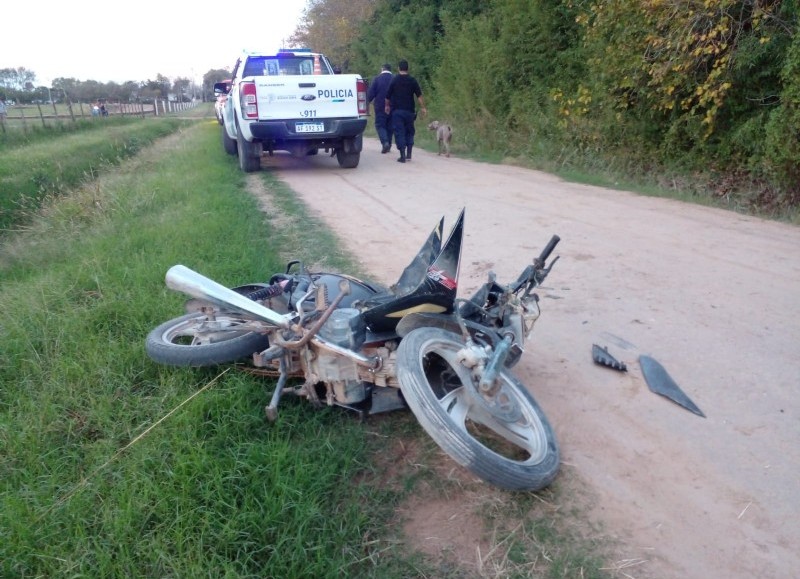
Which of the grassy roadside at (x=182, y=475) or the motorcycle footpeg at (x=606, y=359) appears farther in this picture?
the motorcycle footpeg at (x=606, y=359)

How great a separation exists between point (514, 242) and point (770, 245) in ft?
7.97

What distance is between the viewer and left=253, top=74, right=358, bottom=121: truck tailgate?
402 inches

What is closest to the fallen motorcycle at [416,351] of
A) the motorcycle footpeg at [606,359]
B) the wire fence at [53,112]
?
the motorcycle footpeg at [606,359]

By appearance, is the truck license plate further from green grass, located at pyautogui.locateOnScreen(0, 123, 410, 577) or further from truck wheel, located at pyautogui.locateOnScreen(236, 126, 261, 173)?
green grass, located at pyautogui.locateOnScreen(0, 123, 410, 577)

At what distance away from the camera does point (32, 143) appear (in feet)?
75.7

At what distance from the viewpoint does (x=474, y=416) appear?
295 centimetres

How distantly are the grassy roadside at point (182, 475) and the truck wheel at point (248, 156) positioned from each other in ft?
22.2

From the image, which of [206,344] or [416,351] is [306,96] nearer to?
[206,344]

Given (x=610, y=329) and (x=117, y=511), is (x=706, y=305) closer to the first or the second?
(x=610, y=329)

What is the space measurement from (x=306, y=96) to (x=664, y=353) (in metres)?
8.02

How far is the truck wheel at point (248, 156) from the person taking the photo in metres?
11.1


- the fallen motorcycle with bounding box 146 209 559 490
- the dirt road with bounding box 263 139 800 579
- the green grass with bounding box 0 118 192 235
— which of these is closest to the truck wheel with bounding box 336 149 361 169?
the dirt road with bounding box 263 139 800 579

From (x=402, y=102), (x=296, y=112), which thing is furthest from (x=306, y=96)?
(x=402, y=102)

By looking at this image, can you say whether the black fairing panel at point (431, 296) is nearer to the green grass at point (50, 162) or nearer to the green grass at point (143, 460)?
the green grass at point (143, 460)
